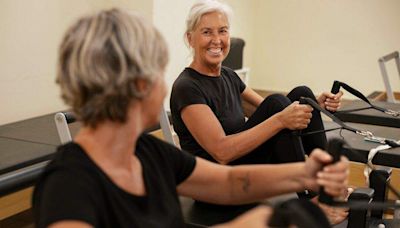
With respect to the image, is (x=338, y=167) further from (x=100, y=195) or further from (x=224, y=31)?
(x=224, y=31)

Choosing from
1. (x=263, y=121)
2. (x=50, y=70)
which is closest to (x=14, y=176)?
(x=263, y=121)

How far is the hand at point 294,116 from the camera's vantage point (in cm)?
213

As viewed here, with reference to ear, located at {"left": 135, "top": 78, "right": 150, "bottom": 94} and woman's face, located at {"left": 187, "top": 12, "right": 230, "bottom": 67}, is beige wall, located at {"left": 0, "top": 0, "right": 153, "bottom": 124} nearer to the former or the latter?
woman's face, located at {"left": 187, "top": 12, "right": 230, "bottom": 67}

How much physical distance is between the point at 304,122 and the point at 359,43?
4333 mm

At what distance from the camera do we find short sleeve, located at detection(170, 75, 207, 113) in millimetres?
2207

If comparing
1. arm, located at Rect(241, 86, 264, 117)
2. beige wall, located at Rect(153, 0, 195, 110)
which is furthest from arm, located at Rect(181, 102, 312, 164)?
beige wall, located at Rect(153, 0, 195, 110)

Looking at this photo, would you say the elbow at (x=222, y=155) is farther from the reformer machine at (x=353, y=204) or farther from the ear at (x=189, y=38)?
the ear at (x=189, y=38)

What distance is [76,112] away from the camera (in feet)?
3.65

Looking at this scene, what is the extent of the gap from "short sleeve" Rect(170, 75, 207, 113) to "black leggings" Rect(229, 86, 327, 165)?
27cm

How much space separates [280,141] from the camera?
2236 mm

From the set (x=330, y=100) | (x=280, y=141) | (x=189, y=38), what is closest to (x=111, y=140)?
(x=280, y=141)

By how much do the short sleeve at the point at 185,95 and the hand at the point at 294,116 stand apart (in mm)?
334

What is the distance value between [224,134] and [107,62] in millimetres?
1224

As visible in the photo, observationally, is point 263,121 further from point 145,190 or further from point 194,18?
point 145,190
